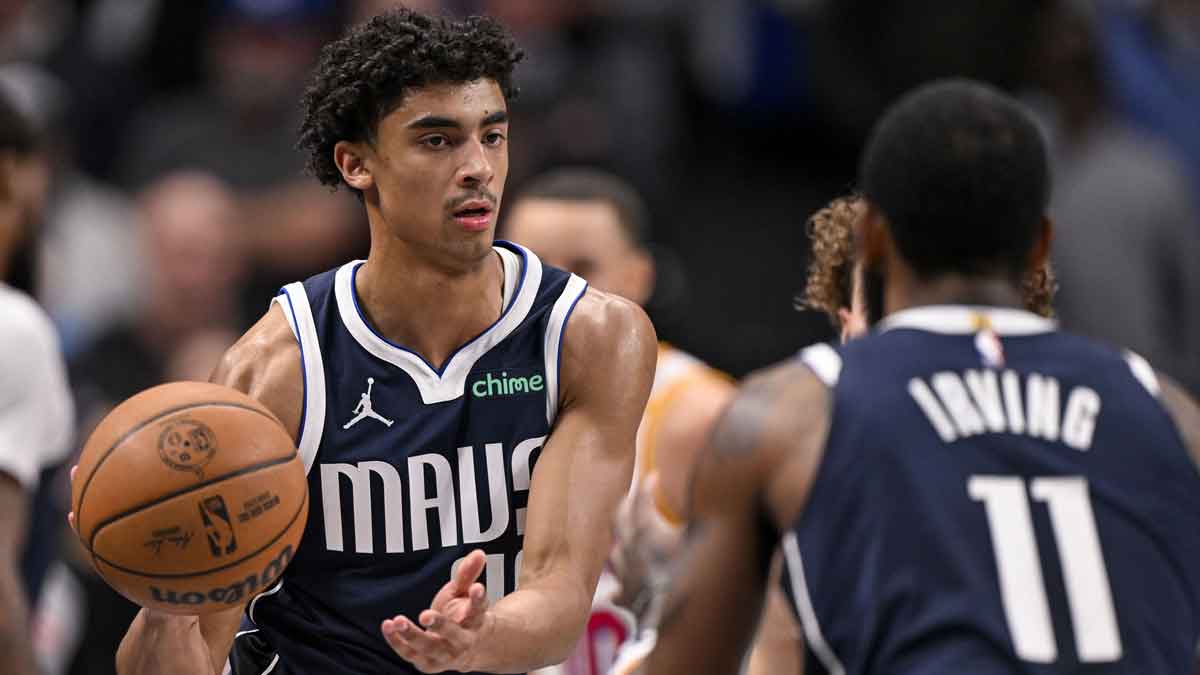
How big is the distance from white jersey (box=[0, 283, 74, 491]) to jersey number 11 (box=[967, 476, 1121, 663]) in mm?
3324

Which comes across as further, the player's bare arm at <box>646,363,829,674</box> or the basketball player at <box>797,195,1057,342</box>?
the basketball player at <box>797,195,1057,342</box>

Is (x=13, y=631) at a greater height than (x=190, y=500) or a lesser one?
lesser

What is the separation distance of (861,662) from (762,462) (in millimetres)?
395

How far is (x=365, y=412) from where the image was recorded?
4.73m

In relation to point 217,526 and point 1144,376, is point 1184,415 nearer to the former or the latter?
point 1144,376

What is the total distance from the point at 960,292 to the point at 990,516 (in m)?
0.45

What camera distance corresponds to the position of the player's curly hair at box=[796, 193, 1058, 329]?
4.79 m

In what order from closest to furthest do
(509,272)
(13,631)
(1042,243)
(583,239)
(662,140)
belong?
(1042,243), (509,272), (13,631), (583,239), (662,140)

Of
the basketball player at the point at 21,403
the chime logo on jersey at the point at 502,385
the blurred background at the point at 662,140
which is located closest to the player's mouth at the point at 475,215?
the chime logo on jersey at the point at 502,385

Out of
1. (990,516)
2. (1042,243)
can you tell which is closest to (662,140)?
Answer: (1042,243)

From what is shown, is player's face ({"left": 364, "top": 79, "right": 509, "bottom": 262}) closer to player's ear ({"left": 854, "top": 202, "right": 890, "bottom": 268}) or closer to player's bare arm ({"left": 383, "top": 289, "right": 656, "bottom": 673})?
player's bare arm ({"left": 383, "top": 289, "right": 656, "bottom": 673})

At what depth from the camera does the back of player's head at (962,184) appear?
3.75m

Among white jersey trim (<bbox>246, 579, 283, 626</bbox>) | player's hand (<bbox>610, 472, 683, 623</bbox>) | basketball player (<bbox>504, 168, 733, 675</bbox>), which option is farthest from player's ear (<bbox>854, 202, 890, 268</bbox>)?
basketball player (<bbox>504, 168, 733, 675</bbox>)

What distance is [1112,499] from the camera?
3.69 m
